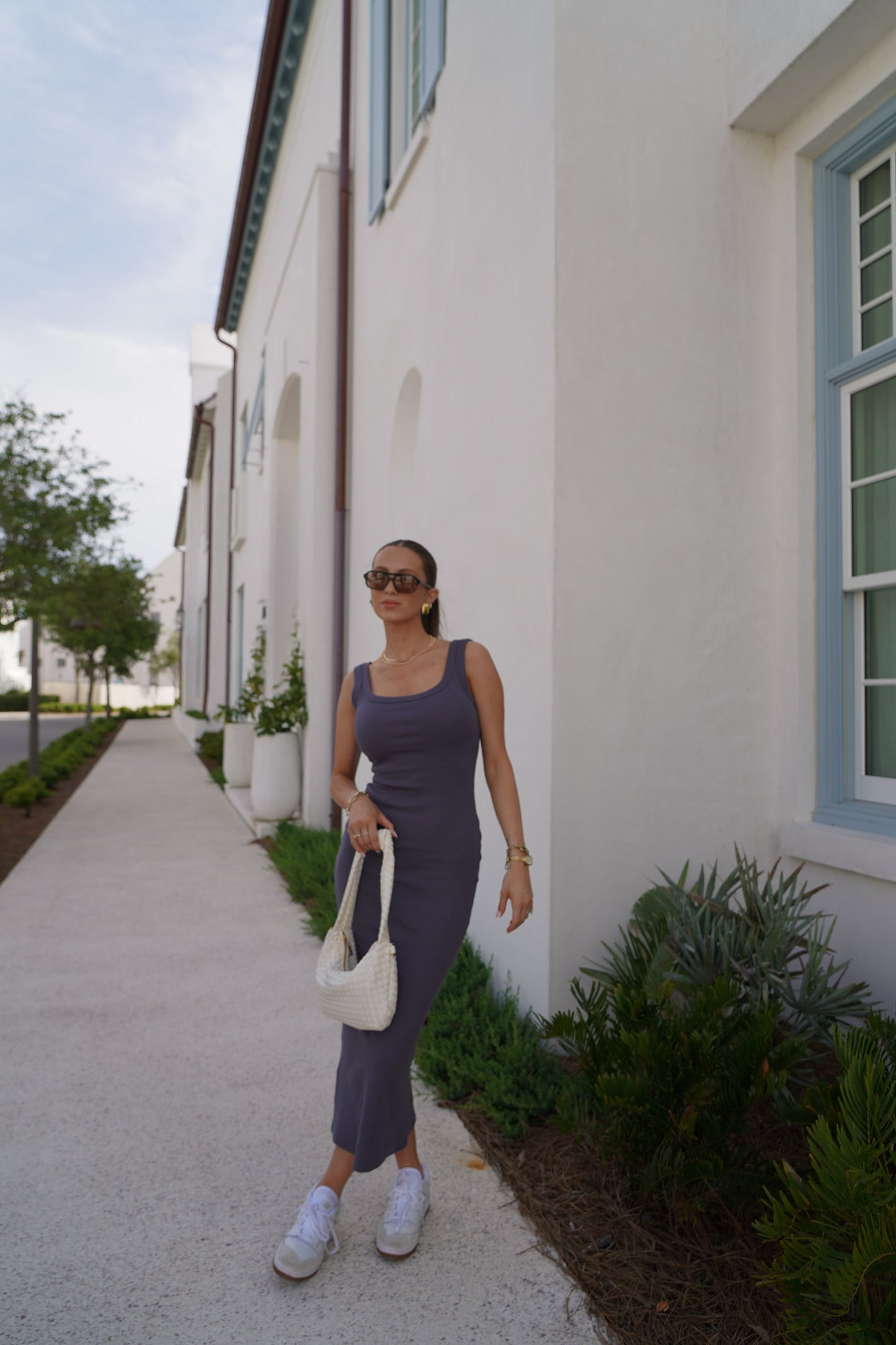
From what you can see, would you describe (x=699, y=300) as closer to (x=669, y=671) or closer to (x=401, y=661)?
(x=669, y=671)

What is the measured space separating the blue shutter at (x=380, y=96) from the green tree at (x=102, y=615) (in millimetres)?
6434

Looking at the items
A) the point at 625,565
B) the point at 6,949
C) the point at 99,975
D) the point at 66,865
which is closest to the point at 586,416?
the point at 625,565

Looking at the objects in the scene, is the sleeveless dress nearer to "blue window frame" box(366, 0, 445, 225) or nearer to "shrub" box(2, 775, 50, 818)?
"blue window frame" box(366, 0, 445, 225)

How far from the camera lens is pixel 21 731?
29203mm

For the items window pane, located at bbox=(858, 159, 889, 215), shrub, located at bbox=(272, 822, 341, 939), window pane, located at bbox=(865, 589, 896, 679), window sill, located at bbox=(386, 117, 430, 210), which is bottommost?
shrub, located at bbox=(272, 822, 341, 939)

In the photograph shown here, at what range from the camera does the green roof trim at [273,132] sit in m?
10.6

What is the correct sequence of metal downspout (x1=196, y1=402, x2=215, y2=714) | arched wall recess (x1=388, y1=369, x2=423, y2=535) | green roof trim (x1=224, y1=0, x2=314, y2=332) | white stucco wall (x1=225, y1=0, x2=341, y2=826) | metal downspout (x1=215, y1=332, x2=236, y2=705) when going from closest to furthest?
arched wall recess (x1=388, y1=369, x2=423, y2=535), white stucco wall (x1=225, y1=0, x2=341, y2=826), green roof trim (x1=224, y1=0, x2=314, y2=332), metal downspout (x1=215, y1=332, x2=236, y2=705), metal downspout (x1=196, y1=402, x2=215, y2=714)

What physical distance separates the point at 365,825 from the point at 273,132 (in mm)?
12705

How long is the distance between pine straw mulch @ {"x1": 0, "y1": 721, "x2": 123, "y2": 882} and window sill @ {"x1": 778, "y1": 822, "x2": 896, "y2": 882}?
617 centimetres

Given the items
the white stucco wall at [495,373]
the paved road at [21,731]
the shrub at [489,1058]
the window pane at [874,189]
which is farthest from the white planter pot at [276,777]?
the paved road at [21,731]

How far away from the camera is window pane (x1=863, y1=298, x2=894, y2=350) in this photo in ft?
12.1

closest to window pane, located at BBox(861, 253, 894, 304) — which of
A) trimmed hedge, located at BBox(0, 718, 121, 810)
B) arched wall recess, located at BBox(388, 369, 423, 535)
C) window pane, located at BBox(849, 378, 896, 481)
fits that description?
window pane, located at BBox(849, 378, 896, 481)

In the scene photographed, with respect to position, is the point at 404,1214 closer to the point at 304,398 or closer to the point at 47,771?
the point at 304,398

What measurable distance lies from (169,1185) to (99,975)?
7.77ft
